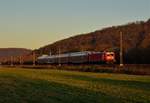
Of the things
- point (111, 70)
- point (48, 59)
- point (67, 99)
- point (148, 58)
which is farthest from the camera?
point (48, 59)

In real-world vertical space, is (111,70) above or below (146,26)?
below

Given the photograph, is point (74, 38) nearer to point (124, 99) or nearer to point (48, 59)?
point (48, 59)

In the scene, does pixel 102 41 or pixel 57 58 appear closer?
pixel 57 58

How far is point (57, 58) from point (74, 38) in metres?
98.4

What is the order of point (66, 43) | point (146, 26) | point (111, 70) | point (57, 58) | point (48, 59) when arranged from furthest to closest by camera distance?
point (66, 43) → point (146, 26) → point (48, 59) → point (57, 58) → point (111, 70)

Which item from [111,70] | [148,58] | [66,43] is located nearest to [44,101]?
[111,70]

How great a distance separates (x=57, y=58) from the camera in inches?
3765

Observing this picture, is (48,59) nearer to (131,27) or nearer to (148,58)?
(148,58)

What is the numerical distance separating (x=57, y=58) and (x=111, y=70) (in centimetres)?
4048

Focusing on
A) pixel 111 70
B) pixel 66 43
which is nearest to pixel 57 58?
pixel 111 70

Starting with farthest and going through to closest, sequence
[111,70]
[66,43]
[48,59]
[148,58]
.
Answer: [66,43]
[48,59]
[148,58]
[111,70]

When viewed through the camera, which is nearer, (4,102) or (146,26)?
(4,102)

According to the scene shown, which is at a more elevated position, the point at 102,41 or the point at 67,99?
the point at 102,41

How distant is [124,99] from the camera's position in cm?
1741
